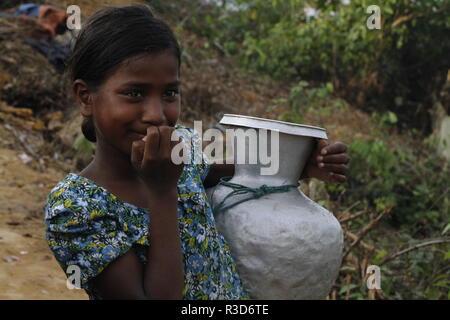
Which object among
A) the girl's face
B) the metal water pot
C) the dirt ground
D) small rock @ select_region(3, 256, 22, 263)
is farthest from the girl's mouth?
small rock @ select_region(3, 256, 22, 263)

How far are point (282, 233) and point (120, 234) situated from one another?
0.41 metres

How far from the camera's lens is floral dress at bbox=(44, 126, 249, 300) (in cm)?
126

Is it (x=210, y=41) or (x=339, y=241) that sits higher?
(x=210, y=41)

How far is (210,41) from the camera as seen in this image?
29.8 ft

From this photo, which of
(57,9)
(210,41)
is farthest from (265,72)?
(57,9)

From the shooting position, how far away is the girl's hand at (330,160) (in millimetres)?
1592

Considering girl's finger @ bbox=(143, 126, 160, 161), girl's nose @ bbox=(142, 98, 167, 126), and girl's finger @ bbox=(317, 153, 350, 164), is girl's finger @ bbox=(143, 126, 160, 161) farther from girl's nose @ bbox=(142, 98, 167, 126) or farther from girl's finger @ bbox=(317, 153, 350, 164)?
girl's finger @ bbox=(317, 153, 350, 164)

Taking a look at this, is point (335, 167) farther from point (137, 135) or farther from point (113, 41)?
point (113, 41)

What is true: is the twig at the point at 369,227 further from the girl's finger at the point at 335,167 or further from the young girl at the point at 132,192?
the young girl at the point at 132,192

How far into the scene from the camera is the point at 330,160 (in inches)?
62.7

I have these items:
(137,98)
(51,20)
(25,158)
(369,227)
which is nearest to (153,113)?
(137,98)
